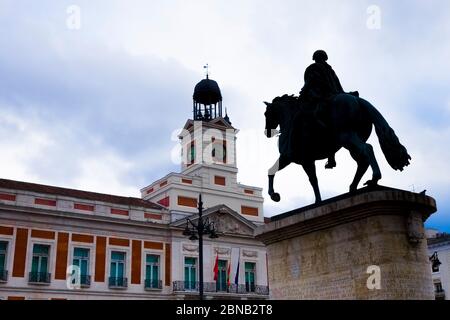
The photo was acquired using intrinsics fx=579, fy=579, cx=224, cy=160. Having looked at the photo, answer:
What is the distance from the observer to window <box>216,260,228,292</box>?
35.2m

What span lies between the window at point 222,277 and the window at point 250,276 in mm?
1606

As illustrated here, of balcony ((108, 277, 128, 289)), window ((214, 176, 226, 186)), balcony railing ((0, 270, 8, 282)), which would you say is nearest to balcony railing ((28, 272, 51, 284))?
balcony railing ((0, 270, 8, 282))

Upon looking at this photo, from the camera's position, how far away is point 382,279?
6578mm

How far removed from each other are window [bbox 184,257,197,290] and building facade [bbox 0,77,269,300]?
0.20 feet

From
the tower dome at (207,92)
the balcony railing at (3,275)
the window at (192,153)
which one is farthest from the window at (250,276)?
the balcony railing at (3,275)

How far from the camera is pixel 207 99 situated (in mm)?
42844

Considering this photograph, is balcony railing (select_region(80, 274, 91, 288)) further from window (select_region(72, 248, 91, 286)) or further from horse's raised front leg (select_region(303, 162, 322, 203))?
horse's raised front leg (select_region(303, 162, 322, 203))

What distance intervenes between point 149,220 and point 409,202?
1114 inches

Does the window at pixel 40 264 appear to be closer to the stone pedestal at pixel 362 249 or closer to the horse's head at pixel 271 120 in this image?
the horse's head at pixel 271 120

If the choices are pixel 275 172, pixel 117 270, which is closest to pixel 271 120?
pixel 275 172

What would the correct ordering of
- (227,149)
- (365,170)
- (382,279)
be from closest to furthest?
(382,279), (365,170), (227,149)

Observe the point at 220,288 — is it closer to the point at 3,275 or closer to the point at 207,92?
the point at 3,275

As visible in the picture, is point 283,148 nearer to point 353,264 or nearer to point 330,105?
point 330,105
